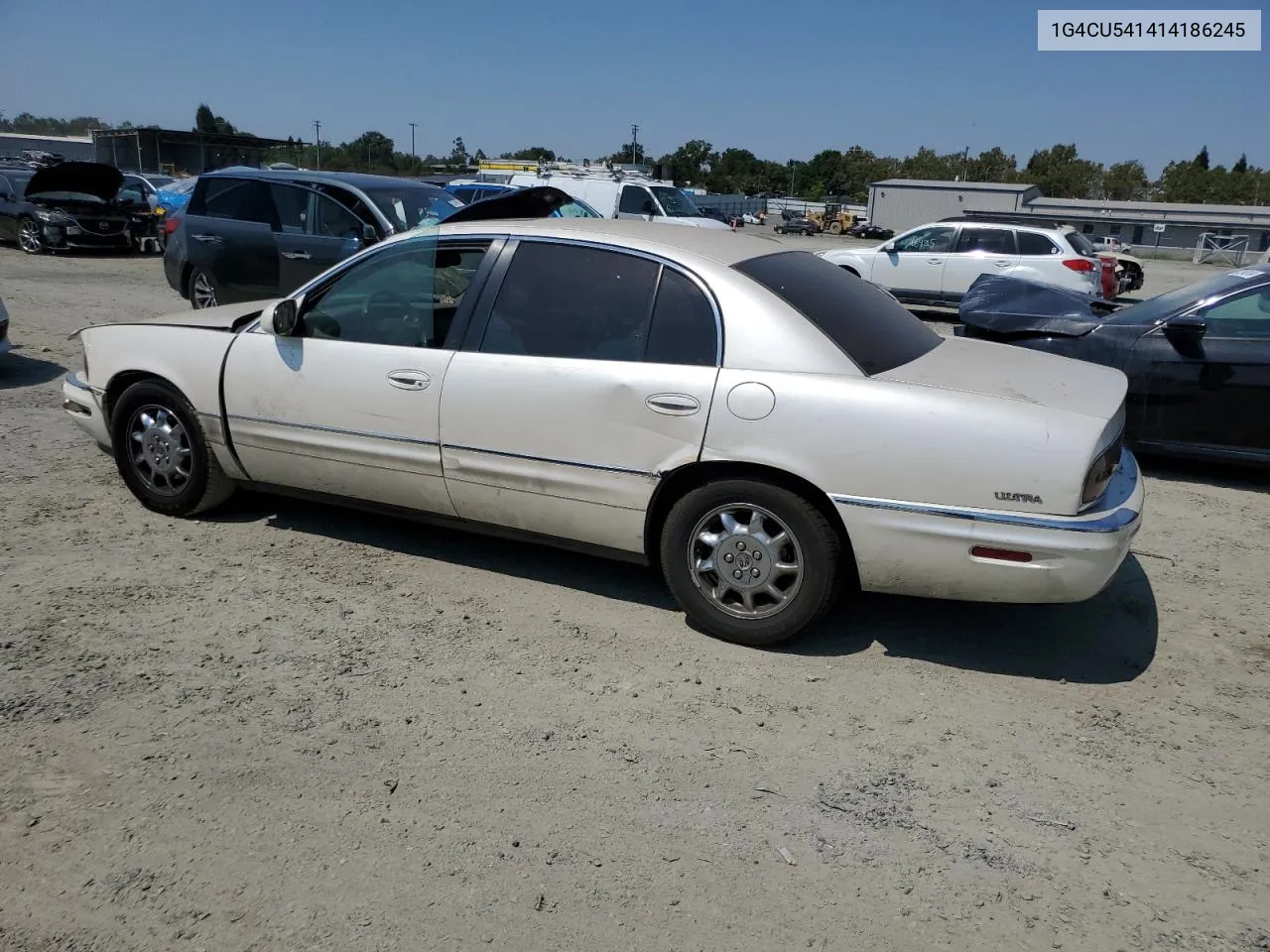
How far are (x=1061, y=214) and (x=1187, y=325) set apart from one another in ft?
206

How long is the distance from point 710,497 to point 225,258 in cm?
841

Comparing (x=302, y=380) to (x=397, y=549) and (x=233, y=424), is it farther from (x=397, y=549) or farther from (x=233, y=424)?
(x=397, y=549)

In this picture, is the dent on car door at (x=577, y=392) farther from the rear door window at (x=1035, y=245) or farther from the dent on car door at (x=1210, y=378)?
the rear door window at (x=1035, y=245)

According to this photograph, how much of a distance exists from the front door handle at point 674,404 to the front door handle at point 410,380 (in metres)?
1.07

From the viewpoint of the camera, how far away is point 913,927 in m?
2.55

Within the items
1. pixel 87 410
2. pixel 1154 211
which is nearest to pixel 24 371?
pixel 87 410

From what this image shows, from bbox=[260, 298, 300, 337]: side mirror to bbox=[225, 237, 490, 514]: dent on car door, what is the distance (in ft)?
0.13

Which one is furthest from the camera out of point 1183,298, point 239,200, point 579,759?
point 239,200

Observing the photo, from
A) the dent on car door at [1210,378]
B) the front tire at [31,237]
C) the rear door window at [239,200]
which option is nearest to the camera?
the dent on car door at [1210,378]

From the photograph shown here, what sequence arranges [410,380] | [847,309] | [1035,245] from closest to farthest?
1. [847,309]
2. [410,380]
3. [1035,245]

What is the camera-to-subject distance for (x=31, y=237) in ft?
61.7

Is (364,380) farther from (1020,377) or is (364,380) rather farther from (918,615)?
(1020,377)

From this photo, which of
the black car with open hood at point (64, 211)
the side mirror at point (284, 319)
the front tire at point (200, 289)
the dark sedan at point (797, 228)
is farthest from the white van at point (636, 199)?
the dark sedan at point (797, 228)

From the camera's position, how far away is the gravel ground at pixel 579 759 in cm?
258
